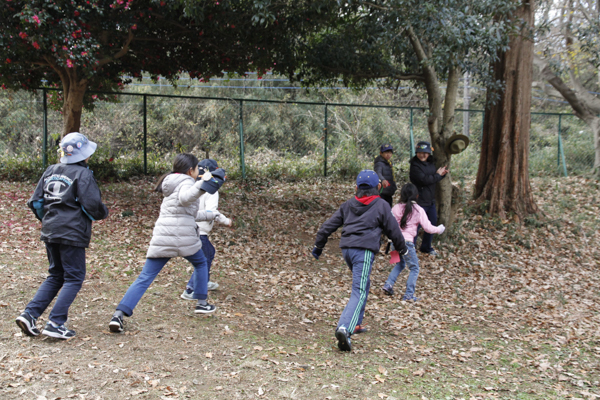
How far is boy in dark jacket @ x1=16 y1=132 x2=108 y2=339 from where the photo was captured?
3887mm

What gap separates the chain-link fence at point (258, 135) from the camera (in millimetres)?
12496

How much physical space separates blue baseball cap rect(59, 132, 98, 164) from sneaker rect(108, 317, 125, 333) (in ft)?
4.51

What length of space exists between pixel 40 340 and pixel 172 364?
1.17 metres

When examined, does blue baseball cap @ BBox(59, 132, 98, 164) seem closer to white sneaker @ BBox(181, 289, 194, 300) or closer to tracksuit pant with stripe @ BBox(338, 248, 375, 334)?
white sneaker @ BBox(181, 289, 194, 300)

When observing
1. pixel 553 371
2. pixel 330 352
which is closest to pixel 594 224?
pixel 553 371

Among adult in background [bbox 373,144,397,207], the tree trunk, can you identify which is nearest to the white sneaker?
adult in background [bbox 373,144,397,207]

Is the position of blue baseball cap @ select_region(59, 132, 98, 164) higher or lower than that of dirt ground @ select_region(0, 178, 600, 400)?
higher

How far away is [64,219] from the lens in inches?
153

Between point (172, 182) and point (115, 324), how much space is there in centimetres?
130

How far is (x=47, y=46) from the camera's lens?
7.52 meters

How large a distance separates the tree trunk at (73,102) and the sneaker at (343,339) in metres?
7.21

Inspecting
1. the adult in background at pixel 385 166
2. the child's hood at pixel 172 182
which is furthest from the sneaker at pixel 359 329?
the adult in background at pixel 385 166

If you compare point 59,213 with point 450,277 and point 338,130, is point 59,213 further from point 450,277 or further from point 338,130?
point 338,130

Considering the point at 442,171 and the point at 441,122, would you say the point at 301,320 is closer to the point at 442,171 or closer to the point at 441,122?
the point at 442,171
